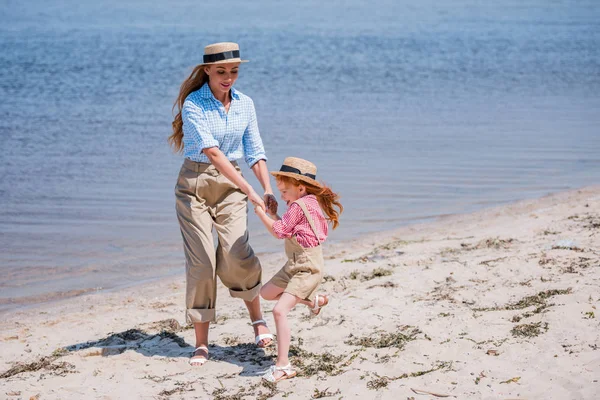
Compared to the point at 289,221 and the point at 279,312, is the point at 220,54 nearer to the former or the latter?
the point at 289,221

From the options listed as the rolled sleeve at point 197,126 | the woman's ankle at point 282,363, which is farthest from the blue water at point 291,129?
the woman's ankle at point 282,363

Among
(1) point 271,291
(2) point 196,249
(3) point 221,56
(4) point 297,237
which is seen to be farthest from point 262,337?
(3) point 221,56

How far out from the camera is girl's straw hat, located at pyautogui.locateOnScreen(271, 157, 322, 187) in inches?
180

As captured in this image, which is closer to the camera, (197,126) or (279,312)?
(279,312)

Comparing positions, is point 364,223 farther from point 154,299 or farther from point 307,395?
point 307,395

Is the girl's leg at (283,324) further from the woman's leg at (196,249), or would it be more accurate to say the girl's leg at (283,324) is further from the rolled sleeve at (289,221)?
the woman's leg at (196,249)

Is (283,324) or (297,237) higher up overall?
(297,237)

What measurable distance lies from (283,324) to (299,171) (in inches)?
35.3

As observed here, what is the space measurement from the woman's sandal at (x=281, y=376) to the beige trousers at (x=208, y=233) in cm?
58

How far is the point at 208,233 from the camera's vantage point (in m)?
4.86

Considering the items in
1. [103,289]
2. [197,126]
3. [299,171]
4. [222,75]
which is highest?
[222,75]

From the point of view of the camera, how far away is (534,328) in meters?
4.87

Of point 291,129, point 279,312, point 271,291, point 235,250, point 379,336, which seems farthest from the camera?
point 291,129

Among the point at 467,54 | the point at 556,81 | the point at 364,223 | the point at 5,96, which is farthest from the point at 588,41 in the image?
the point at 364,223
